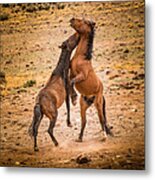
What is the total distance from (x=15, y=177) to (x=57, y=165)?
9.6 inches

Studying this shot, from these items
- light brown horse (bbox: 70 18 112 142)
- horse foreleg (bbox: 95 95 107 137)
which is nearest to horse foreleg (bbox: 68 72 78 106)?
light brown horse (bbox: 70 18 112 142)

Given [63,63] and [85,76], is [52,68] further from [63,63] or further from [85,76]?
[85,76]

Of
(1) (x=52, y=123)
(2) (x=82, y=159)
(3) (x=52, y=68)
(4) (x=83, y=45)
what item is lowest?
(2) (x=82, y=159)

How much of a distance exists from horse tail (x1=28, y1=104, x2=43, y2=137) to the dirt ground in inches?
0.9

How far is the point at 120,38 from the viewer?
2508 mm

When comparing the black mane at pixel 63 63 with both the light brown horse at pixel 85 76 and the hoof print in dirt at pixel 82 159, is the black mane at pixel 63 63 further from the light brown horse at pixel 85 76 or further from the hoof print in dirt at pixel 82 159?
the hoof print in dirt at pixel 82 159

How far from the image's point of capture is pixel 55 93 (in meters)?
2.56

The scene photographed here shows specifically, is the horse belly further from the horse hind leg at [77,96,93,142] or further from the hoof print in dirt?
the hoof print in dirt

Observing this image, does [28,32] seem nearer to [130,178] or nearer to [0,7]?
[0,7]

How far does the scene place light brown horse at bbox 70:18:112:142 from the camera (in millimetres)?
2521

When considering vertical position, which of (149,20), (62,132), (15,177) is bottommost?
(15,177)

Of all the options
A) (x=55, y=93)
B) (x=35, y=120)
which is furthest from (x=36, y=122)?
(x=55, y=93)

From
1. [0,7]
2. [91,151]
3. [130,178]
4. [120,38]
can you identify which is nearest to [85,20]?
[120,38]

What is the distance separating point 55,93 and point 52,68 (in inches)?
5.0
